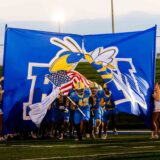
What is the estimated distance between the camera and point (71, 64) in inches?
733

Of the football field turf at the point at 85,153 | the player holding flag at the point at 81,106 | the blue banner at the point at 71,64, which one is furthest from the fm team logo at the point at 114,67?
the football field turf at the point at 85,153

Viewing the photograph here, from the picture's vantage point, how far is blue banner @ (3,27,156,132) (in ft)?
58.8

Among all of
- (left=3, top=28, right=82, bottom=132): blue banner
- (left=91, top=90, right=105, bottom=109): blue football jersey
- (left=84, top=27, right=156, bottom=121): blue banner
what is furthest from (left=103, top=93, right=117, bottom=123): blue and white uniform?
(left=3, top=28, right=82, bottom=132): blue banner

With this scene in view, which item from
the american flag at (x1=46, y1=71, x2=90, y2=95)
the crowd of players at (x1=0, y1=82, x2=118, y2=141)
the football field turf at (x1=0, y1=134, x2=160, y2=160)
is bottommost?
the football field turf at (x1=0, y1=134, x2=160, y2=160)

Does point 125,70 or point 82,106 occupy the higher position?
point 125,70

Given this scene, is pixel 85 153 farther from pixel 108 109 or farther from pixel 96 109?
pixel 108 109

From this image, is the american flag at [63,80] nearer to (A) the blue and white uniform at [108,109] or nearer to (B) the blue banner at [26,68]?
(B) the blue banner at [26,68]

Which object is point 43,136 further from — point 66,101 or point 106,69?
point 106,69

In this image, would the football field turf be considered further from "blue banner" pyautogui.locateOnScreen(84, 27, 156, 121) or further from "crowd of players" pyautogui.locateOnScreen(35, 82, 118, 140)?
"blue banner" pyautogui.locateOnScreen(84, 27, 156, 121)

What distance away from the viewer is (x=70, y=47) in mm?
18609

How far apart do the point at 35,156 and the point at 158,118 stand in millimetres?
7864

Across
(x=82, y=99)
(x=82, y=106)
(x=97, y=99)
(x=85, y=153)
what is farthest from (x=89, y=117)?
(x=85, y=153)

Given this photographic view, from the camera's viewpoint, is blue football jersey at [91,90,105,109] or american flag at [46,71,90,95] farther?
blue football jersey at [91,90,105,109]

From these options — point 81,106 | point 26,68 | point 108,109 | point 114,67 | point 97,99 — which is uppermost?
point 114,67
